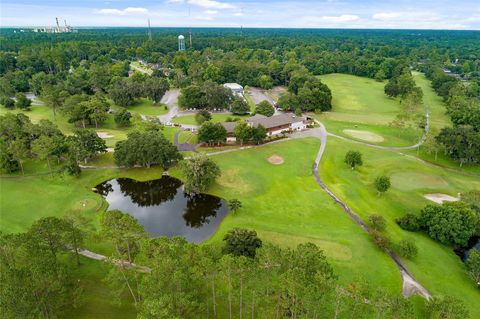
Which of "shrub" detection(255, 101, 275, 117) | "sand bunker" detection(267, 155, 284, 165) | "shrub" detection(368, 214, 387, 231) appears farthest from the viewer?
"shrub" detection(255, 101, 275, 117)

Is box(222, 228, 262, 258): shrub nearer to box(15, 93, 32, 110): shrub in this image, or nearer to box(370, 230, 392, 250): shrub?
box(370, 230, 392, 250): shrub

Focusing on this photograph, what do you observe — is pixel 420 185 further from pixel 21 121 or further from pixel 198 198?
pixel 21 121

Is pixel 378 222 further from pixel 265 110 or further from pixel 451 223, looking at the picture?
pixel 265 110

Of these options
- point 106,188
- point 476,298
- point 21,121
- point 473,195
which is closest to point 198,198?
point 106,188

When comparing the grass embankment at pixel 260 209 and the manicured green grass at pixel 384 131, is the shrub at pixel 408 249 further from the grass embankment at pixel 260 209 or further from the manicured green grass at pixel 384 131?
the manicured green grass at pixel 384 131

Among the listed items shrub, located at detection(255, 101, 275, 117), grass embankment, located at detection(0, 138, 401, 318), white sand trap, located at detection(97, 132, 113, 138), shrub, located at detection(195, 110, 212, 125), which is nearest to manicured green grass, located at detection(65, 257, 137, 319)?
grass embankment, located at detection(0, 138, 401, 318)

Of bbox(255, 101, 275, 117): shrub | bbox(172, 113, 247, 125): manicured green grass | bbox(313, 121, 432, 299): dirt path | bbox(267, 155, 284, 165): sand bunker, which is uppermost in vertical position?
bbox(255, 101, 275, 117): shrub

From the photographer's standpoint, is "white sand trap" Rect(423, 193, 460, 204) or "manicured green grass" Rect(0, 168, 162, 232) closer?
"manicured green grass" Rect(0, 168, 162, 232)
